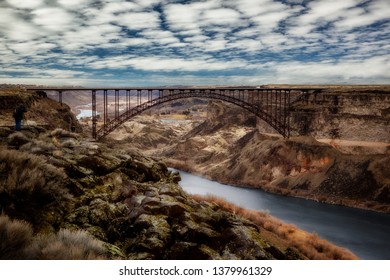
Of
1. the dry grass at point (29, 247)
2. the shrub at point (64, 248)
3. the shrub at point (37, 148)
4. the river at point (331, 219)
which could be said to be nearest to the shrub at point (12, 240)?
the dry grass at point (29, 247)

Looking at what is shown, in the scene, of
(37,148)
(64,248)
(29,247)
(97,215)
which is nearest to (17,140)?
(37,148)

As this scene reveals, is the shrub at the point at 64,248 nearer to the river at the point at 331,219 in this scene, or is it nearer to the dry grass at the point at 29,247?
the dry grass at the point at 29,247

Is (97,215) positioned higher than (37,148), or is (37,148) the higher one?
(37,148)

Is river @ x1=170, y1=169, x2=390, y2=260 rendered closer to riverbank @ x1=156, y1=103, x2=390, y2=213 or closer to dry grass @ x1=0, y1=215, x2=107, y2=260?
riverbank @ x1=156, y1=103, x2=390, y2=213

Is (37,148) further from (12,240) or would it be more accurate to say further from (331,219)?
(331,219)

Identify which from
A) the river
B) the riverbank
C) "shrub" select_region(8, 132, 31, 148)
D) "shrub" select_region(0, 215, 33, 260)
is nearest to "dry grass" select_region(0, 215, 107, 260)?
"shrub" select_region(0, 215, 33, 260)

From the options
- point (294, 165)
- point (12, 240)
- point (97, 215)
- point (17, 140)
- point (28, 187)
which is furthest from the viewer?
point (294, 165)
